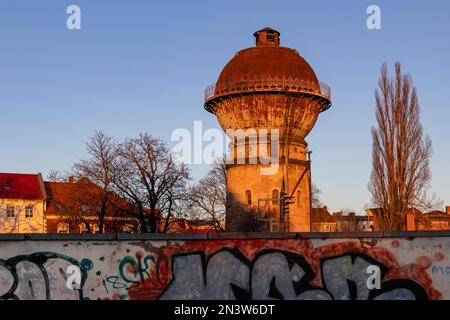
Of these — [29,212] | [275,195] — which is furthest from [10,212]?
[275,195]

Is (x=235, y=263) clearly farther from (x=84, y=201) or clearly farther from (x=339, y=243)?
(x=84, y=201)

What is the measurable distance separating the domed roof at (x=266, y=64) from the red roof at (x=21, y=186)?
26.4 metres

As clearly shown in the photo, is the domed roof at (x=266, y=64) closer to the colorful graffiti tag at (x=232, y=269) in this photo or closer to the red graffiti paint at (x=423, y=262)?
the colorful graffiti tag at (x=232, y=269)

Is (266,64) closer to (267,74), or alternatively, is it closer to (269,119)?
(267,74)

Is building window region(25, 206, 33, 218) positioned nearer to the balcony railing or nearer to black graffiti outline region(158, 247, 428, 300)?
the balcony railing

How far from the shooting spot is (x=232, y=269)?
1367 centimetres

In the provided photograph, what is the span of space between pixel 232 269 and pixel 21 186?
150 feet

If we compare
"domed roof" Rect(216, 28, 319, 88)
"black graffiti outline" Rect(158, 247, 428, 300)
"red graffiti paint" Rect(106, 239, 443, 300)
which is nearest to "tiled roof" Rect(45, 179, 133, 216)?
"domed roof" Rect(216, 28, 319, 88)

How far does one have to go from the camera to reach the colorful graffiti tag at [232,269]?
44.6 ft

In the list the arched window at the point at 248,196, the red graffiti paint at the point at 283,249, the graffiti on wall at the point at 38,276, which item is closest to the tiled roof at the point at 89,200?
the arched window at the point at 248,196

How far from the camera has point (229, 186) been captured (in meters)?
35.1

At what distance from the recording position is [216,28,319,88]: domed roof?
33844 millimetres

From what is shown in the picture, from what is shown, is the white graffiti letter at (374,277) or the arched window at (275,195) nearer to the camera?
the white graffiti letter at (374,277)
